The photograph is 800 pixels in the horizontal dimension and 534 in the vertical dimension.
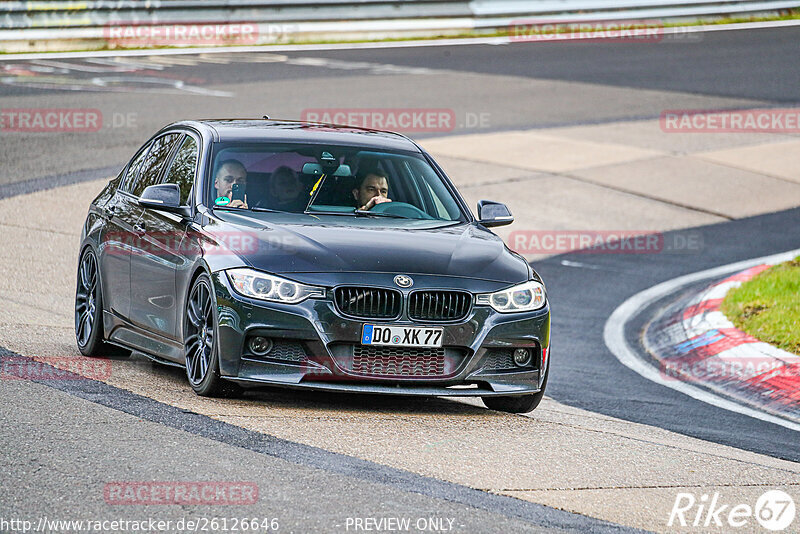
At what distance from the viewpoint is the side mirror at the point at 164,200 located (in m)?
8.13

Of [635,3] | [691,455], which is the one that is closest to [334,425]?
[691,455]

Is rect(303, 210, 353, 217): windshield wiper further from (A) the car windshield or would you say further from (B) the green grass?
(B) the green grass

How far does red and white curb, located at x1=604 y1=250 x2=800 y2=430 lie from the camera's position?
9.56 m

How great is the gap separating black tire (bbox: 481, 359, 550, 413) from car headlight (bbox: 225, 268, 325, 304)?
1444mm

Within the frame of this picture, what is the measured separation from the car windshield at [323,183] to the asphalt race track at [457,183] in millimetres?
1170

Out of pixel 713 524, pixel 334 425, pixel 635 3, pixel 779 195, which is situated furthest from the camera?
pixel 635 3

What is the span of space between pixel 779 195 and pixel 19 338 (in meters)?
12.3

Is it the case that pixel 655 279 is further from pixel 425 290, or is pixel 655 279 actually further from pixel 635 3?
pixel 635 3

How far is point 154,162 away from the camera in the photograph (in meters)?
9.29

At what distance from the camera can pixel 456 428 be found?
7254 mm
